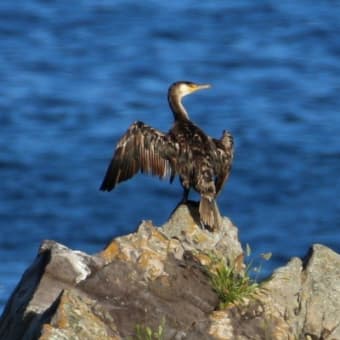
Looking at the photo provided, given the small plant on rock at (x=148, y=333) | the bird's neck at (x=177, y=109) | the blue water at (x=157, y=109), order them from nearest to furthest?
the small plant on rock at (x=148, y=333) < the bird's neck at (x=177, y=109) < the blue water at (x=157, y=109)

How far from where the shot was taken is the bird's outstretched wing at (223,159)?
1323cm

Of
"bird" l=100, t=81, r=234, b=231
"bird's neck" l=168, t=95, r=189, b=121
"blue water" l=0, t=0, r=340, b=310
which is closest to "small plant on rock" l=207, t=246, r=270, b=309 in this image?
"bird" l=100, t=81, r=234, b=231

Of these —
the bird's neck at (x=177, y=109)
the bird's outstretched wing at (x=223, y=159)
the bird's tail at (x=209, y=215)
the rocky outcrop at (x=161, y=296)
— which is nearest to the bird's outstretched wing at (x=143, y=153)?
the bird's outstretched wing at (x=223, y=159)

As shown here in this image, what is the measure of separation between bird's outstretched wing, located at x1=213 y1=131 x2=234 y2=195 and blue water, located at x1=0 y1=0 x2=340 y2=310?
882cm

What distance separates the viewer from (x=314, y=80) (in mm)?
36219

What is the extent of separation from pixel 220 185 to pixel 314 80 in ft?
76.0

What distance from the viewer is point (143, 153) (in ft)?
43.5

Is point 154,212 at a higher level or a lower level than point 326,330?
higher

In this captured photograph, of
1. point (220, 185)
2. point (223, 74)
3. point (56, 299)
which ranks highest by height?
point (223, 74)

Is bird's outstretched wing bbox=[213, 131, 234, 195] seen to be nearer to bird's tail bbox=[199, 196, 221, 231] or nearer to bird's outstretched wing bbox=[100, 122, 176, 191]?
bird's outstretched wing bbox=[100, 122, 176, 191]

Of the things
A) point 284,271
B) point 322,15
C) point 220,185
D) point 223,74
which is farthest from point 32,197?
Result: point 284,271

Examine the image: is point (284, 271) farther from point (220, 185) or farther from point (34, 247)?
point (34, 247)

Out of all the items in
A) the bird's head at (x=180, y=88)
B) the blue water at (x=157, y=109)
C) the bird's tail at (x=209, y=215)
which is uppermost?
the blue water at (x=157, y=109)

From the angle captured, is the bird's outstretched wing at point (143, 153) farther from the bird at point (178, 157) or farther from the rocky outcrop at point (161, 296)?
the rocky outcrop at point (161, 296)
